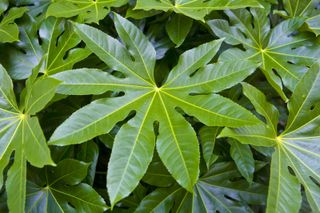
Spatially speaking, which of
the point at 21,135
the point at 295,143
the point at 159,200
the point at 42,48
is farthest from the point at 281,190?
the point at 42,48

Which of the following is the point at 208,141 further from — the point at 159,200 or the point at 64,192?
the point at 64,192

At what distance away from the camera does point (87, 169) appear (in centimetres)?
89

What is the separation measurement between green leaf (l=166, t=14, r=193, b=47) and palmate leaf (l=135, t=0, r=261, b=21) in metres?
0.05

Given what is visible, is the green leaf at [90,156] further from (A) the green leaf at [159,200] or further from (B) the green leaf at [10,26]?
(B) the green leaf at [10,26]

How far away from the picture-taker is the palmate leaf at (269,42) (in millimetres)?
971

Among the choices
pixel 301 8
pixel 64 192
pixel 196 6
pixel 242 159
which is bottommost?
pixel 64 192

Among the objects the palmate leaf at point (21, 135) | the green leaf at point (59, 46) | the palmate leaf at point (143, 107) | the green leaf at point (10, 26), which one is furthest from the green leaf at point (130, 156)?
the green leaf at point (10, 26)

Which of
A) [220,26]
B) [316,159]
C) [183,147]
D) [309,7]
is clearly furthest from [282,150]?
[309,7]

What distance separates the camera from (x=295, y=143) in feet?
2.79

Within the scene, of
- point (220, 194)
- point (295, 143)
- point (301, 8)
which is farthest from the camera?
point (301, 8)

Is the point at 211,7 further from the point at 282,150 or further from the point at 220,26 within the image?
the point at 282,150

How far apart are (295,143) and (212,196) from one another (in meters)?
0.23

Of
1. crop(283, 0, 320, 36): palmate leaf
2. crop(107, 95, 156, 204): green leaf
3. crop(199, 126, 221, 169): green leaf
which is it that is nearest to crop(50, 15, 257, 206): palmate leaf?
crop(107, 95, 156, 204): green leaf

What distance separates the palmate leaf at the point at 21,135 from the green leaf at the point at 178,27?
36 centimetres
